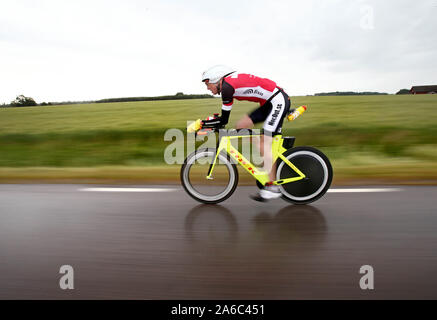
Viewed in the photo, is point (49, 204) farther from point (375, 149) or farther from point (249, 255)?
point (375, 149)

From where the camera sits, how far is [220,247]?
304 cm

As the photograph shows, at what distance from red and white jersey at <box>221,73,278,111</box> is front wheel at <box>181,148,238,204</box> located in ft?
2.24

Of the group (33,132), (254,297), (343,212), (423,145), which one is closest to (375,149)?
(423,145)

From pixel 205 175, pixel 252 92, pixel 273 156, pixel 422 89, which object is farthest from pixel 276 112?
pixel 422 89

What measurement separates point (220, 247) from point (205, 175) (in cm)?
142

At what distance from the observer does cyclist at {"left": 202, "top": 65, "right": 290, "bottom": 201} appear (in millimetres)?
3922

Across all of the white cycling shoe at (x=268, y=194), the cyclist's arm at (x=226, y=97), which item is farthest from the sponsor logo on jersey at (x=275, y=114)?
the white cycling shoe at (x=268, y=194)

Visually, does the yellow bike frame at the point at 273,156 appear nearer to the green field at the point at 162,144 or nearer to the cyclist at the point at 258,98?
the cyclist at the point at 258,98

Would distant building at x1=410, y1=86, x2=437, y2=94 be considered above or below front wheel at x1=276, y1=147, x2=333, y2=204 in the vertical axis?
above

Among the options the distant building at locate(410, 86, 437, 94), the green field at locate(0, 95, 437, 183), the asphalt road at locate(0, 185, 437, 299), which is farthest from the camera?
the distant building at locate(410, 86, 437, 94)

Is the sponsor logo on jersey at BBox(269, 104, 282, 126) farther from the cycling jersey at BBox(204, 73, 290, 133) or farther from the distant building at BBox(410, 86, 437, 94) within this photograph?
the distant building at BBox(410, 86, 437, 94)

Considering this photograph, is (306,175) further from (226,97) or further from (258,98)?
(226,97)

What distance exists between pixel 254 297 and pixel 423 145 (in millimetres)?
7850

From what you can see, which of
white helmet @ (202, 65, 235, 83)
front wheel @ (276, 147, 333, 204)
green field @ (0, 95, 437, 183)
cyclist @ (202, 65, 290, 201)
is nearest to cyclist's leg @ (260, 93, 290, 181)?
cyclist @ (202, 65, 290, 201)
